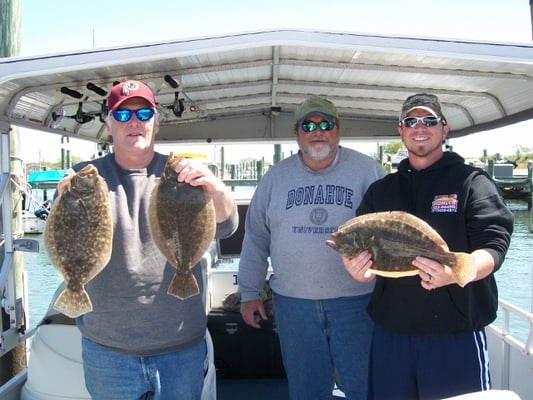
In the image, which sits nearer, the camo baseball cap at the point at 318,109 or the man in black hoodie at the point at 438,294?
the man in black hoodie at the point at 438,294

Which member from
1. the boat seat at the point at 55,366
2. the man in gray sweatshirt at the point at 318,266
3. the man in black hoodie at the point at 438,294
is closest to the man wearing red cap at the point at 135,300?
the boat seat at the point at 55,366

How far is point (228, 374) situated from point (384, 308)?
287cm

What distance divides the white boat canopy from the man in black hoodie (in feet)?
2.06

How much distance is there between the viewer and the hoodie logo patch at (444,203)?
270 centimetres

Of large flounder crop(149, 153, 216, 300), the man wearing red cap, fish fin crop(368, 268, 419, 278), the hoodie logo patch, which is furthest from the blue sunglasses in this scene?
the hoodie logo patch

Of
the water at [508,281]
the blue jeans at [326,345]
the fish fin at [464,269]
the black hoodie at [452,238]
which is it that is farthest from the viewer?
the water at [508,281]

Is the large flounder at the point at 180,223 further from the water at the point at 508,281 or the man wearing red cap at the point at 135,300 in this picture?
the water at the point at 508,281

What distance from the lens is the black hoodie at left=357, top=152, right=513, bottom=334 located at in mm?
2596

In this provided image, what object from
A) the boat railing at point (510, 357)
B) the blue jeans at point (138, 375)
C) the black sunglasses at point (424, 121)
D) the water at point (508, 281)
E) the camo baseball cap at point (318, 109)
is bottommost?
the water at point (508, 281)

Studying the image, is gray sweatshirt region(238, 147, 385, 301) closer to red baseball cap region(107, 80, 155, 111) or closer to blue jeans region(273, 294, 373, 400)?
blue jeans region(273, 294, 373, 400)

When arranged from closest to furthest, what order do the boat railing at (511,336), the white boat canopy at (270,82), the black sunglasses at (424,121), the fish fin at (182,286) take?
the fish fin at (182,286)
the black sunglasses at (424,121)
the white boat canopy at (270,82)
the boat railing at (511,336)

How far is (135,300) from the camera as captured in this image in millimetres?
2654

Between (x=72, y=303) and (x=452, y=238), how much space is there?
2007 mm

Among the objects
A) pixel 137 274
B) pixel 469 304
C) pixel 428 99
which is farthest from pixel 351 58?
pixel 137 274
